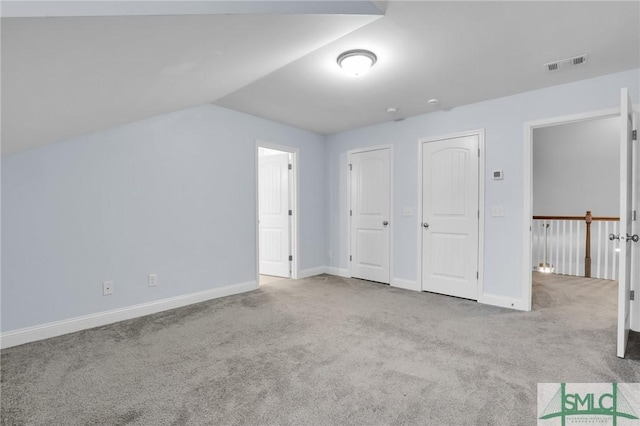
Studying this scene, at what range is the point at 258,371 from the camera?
2.06 metres

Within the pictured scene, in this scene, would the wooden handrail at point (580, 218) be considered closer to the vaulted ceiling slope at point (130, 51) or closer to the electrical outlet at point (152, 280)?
the vaulted ceiling slope at point (130, 51)

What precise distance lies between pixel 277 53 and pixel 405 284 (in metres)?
3.30

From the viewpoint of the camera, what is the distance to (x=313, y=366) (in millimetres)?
2115

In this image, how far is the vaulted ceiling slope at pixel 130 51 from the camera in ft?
3.97

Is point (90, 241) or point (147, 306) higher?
point (90, 241)

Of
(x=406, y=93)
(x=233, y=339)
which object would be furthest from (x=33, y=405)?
(x=406, y=93)

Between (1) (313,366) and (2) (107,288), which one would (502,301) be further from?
(2) (107,288)

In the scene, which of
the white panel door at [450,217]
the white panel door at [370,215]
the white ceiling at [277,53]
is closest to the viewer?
the white ceiling at [277,53]

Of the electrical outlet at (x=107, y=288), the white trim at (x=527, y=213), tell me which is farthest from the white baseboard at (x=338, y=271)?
the electrical outlet at (x=107, y=288)

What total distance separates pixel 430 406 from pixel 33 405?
2.20 meters

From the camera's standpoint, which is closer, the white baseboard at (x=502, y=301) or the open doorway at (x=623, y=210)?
the open doorway at (x=623, y=210)

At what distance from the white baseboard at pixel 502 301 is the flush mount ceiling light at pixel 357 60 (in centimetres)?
285

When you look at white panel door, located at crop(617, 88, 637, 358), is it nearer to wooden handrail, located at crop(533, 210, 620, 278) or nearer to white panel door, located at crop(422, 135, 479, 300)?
white panel door, located at crop(422, 135, 479, 300)

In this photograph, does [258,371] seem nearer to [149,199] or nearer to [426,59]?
[149,199]
